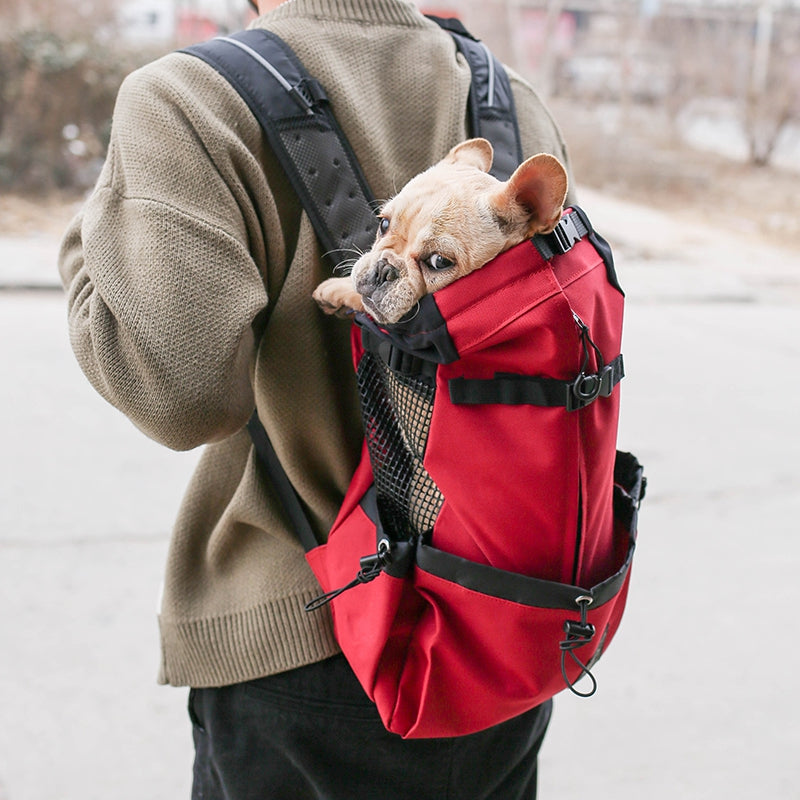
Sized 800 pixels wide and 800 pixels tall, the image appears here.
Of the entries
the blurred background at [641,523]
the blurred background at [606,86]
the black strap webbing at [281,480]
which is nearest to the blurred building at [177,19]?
the blurred background at [606,86]

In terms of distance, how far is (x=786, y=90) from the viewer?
13680mm

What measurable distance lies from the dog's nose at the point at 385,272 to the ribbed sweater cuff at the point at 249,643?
0.46 m

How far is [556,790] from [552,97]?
16.6 metres

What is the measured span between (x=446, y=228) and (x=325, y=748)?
69cm

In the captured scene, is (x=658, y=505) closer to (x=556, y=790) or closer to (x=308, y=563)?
(x=556, y=790)

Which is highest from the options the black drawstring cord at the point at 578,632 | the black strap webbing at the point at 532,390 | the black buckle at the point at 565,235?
the black buckle at the point at 565,235

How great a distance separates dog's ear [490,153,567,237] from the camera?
91 centimetres

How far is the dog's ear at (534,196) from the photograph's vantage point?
2.97 feet

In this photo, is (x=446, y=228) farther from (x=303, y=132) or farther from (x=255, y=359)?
(x=255, y=359)

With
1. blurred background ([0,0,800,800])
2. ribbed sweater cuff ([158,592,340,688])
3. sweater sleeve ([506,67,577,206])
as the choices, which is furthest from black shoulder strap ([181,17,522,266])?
blurred background ([0,0,800,800])

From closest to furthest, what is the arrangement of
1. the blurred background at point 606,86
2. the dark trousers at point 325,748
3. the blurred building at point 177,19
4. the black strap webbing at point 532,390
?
the black strap webbing at point 532,390 → the dark trousers at point 325,748 → the blurred background at point 606,86 → the blurred building at point 177,19

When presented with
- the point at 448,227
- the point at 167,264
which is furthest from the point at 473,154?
the point at 167,264

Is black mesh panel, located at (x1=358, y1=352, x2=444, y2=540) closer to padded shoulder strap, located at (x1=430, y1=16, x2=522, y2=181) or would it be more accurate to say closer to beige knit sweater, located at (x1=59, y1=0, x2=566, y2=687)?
beige knit sweater, located at (x1=59, y1=0, x2=566, y2=687)

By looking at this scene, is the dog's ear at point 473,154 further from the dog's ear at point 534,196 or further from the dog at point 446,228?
the dog's ear at point 534,196
